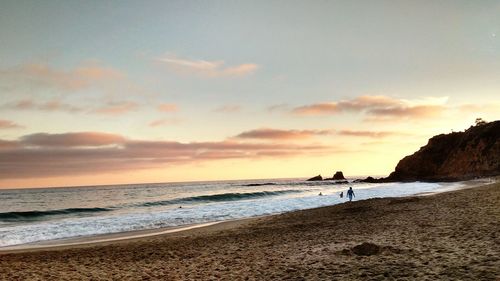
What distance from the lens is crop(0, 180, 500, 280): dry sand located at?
388 inches

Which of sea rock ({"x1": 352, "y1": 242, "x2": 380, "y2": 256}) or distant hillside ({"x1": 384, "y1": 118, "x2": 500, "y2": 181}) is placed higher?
distant hillside ({"x1": 384, "y1": 118, "x2": 500, "y2": 181})

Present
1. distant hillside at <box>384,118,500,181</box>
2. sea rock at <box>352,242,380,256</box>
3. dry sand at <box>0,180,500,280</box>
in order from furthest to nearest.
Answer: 1. distant hillside at <box>384,118,500,181</box>
2. sea rock at <box>352,242,380,256</box>
3. dry sand at <box>0,180,500,280</box>

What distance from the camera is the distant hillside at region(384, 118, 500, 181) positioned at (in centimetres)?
8238

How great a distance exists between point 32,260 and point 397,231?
53.5 ft

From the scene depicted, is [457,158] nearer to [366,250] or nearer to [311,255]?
[366,250]

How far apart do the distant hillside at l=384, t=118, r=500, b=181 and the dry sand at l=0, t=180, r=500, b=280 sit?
7073 cm

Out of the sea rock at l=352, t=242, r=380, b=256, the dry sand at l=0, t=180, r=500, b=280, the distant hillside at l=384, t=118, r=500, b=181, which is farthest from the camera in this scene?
the distant hillside at l=384, t=118, r=500, b=181

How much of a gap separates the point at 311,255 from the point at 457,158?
94380mm

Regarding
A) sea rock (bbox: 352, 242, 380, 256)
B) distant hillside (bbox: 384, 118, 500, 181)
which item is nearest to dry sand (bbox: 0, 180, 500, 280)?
sea rock (bbox: 352, 242, 380, 256)

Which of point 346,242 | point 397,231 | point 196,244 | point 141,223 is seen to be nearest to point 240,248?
point 196,244

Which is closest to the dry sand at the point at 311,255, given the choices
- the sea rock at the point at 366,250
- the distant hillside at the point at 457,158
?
the sea rock at the point at 366,250

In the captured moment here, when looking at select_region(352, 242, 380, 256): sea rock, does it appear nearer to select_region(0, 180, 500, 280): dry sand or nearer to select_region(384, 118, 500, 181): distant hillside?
select_region(0, 180, 500, 280): dry sand

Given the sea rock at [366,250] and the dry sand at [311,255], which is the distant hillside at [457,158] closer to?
the dry sand at [311,255]

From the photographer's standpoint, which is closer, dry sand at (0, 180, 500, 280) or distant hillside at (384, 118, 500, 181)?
dry sand at (0, 180, 500, 280)
